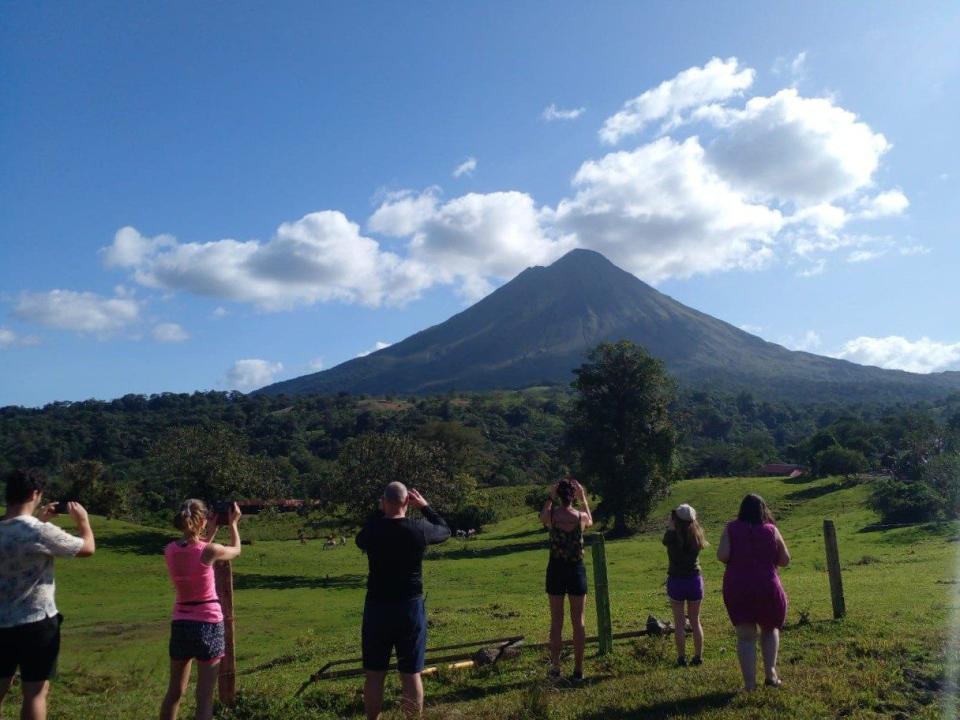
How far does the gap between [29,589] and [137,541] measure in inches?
1276

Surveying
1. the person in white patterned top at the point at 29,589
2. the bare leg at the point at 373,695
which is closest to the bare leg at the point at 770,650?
the bare leg at the point at 373,695

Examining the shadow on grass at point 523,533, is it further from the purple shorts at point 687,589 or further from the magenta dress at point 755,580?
the magenta dress at point 755,580

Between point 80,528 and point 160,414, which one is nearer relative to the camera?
point 80,528

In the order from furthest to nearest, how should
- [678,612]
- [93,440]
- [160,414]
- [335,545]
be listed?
1. [160,414]
2. [93,440]
3. [335,545]
4. [678,612]

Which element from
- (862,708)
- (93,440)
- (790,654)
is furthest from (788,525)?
(93,440)

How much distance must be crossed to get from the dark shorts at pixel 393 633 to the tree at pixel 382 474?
2328 centimetres

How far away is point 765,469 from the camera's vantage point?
6975cm

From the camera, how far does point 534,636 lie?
33.5 ft

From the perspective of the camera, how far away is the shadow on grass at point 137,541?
31953 mm

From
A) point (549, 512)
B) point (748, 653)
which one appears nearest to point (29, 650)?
point (549, 512)

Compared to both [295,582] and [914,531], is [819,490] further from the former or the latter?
[295,582]

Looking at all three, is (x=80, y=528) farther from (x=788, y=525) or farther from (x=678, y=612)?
(x=788, y=525)

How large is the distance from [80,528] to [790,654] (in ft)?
23.5

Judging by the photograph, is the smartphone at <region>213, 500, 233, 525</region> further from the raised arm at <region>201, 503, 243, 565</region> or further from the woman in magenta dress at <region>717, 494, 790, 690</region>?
the woman in magenta dress at <region>717, 494, 790, 690</region>
